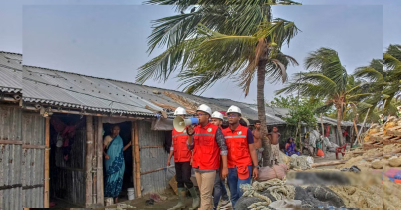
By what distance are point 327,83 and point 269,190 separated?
2.01m

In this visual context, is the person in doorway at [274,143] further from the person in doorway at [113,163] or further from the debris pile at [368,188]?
the person in doorway at [113,163]

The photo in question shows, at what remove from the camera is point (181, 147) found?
485 centimetres

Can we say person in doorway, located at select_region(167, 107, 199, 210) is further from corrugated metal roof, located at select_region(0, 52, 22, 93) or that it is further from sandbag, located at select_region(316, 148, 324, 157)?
corrugated metal roof, located at select_region(0, 52, 22, 93)

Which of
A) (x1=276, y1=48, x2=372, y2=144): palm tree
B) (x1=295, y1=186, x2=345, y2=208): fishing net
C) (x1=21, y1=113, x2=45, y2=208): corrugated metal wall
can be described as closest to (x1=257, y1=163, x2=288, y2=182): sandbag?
(x1=295, y1=186, x2=345, y2=208): fishing net

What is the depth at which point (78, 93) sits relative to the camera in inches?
201

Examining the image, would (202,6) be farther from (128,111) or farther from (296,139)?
(296,139)

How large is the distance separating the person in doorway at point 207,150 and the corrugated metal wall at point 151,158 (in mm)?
2149

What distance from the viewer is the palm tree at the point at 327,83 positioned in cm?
484

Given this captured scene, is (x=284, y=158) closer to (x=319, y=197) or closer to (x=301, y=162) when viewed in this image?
(x=301, y=162)

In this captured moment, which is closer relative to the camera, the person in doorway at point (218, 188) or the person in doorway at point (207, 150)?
the person in doorway at point (207, 150)

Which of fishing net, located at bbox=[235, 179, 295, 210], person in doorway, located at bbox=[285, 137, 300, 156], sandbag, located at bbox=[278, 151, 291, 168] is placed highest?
person in doorway, located at bbox=[285, 137, 300, 156]

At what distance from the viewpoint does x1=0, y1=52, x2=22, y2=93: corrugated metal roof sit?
4.11m

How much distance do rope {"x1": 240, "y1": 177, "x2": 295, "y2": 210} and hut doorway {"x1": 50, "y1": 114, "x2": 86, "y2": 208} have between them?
2958 millimetres

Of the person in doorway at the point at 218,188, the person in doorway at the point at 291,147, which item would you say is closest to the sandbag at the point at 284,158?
the person in doorway at the point at 291,147
